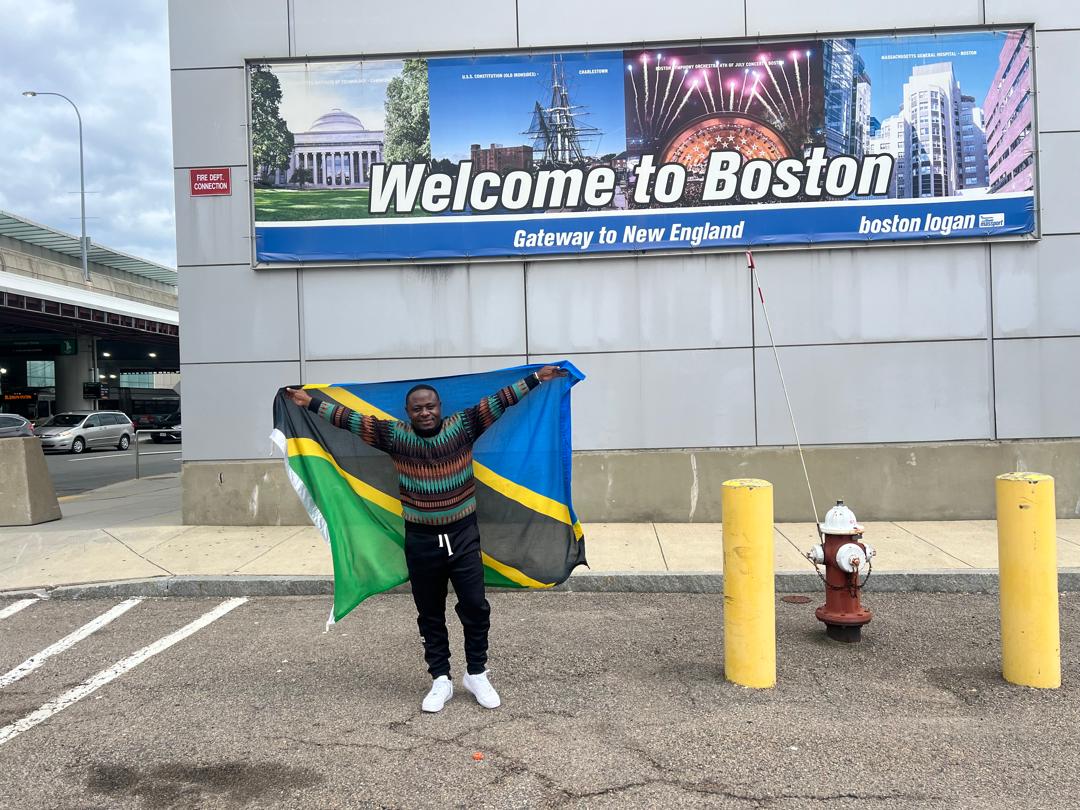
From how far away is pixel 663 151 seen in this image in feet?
30.6

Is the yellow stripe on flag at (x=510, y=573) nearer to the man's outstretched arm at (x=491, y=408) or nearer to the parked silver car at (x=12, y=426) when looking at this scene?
the man's outstretched arm at (x=491, y=408)

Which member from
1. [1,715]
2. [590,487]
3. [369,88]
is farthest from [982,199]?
[1,715]

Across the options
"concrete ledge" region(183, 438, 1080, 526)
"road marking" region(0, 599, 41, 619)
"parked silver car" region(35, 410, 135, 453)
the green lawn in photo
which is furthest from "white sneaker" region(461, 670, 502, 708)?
"parked silver car" region(35, 410, 135, 453)

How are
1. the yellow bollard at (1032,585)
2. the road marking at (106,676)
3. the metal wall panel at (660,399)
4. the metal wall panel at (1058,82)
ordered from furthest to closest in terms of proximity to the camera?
the metal wall panel at (660,399)
the metal wall panel at (1058,82)
the yellow bollard at (1032,585)
the road marking at (106,676)

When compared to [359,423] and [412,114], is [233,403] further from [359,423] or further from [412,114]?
[359,423]

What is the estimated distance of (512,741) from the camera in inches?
155

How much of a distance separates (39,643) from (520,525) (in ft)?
12.4

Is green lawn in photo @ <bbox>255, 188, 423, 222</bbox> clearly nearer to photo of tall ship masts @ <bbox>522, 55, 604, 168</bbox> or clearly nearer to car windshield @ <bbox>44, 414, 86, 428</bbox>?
photo of tall ship masts @ <bbox>522, 55, 604, 168</bbox>

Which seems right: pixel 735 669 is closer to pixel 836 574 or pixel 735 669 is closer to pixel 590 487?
pixel 836 574

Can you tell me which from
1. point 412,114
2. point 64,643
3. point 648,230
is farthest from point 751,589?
point 412,114

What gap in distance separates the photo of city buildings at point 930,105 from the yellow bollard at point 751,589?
6273mm

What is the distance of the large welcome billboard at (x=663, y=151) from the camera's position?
9219mm

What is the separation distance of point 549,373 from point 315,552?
4.59m

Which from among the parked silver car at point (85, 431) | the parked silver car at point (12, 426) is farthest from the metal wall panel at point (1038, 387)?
the parked silver car at point (85, 431)
